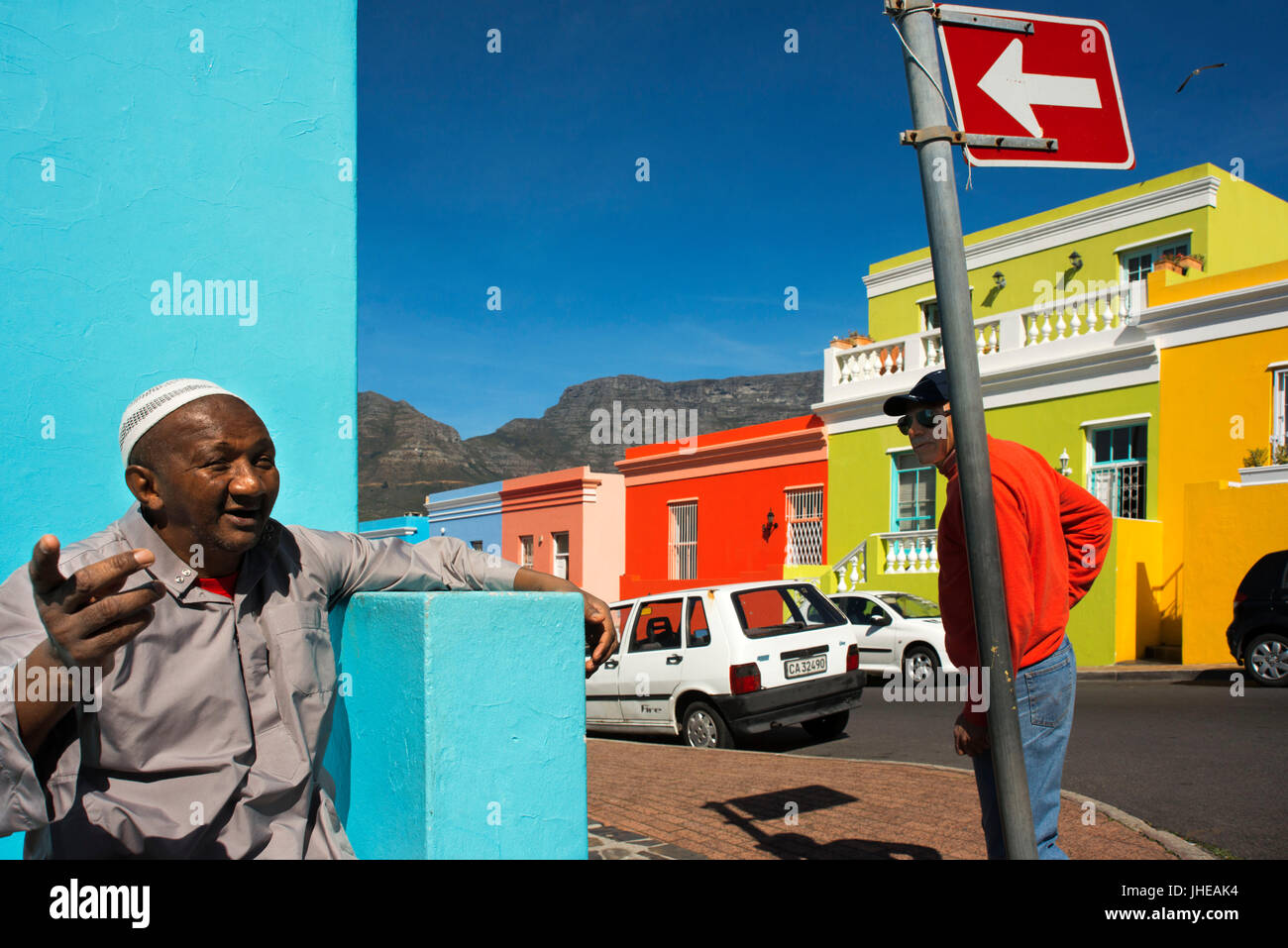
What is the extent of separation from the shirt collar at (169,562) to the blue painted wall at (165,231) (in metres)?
1.19

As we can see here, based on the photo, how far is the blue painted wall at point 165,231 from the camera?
3.31m

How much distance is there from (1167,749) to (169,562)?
324 inches

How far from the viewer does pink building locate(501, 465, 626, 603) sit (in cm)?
2775

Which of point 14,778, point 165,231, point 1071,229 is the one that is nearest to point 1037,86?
point 14,778

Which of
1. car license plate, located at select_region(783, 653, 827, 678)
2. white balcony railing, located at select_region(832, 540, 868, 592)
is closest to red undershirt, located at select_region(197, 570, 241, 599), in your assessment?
car license plate, located at select_region(783, 653, 827, 678)

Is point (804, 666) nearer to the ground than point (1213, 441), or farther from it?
nearer to the ground

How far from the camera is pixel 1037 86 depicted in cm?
242

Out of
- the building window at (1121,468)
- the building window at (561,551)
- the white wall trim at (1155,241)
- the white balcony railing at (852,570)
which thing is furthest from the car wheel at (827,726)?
the building window at (561,551)

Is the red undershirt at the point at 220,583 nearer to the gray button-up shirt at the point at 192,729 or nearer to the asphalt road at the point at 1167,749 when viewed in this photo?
the gray button-up shirt at the point at 192,729

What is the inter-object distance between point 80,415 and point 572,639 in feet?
6.69

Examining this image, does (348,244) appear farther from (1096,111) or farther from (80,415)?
(1096,111)

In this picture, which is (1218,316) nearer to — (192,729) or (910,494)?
(910,494)

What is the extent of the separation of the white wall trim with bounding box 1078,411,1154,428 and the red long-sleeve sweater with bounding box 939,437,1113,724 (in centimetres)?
1481
